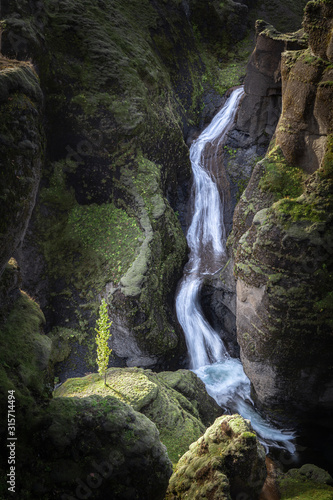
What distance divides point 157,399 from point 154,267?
759 cm

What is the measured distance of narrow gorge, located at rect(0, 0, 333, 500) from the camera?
20.8 ft

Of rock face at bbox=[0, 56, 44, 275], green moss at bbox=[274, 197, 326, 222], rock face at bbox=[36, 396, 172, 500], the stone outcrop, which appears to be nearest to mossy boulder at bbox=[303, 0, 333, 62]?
the stone outcrop

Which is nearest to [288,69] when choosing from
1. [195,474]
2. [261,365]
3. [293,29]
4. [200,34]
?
[261,365]

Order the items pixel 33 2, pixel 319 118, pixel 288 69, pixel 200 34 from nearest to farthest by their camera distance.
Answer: pixel 319 118, pixel 288 69, pixel 33 2, pixel 200 34

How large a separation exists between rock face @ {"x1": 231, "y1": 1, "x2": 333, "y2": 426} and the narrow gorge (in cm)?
7

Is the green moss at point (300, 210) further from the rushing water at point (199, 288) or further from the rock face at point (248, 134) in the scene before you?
the rushing water at point (199, 288)

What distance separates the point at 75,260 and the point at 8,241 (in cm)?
1318

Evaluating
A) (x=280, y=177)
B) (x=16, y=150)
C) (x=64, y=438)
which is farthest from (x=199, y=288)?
(x=16, y=150)

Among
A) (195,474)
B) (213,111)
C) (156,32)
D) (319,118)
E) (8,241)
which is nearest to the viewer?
(8,241)

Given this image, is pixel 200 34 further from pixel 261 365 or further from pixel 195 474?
pixel 195 474

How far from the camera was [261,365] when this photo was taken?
14.8m

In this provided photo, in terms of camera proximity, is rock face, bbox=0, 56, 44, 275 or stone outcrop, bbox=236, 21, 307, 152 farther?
stone outcrop, bbox=236, 21, 307, 152

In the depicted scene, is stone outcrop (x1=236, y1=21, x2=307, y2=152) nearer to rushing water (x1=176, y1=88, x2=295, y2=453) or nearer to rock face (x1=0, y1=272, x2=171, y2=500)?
rushing water (x1=176, y1=88, x2=295, y2=453)

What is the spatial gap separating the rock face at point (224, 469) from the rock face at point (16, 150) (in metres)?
7.54
